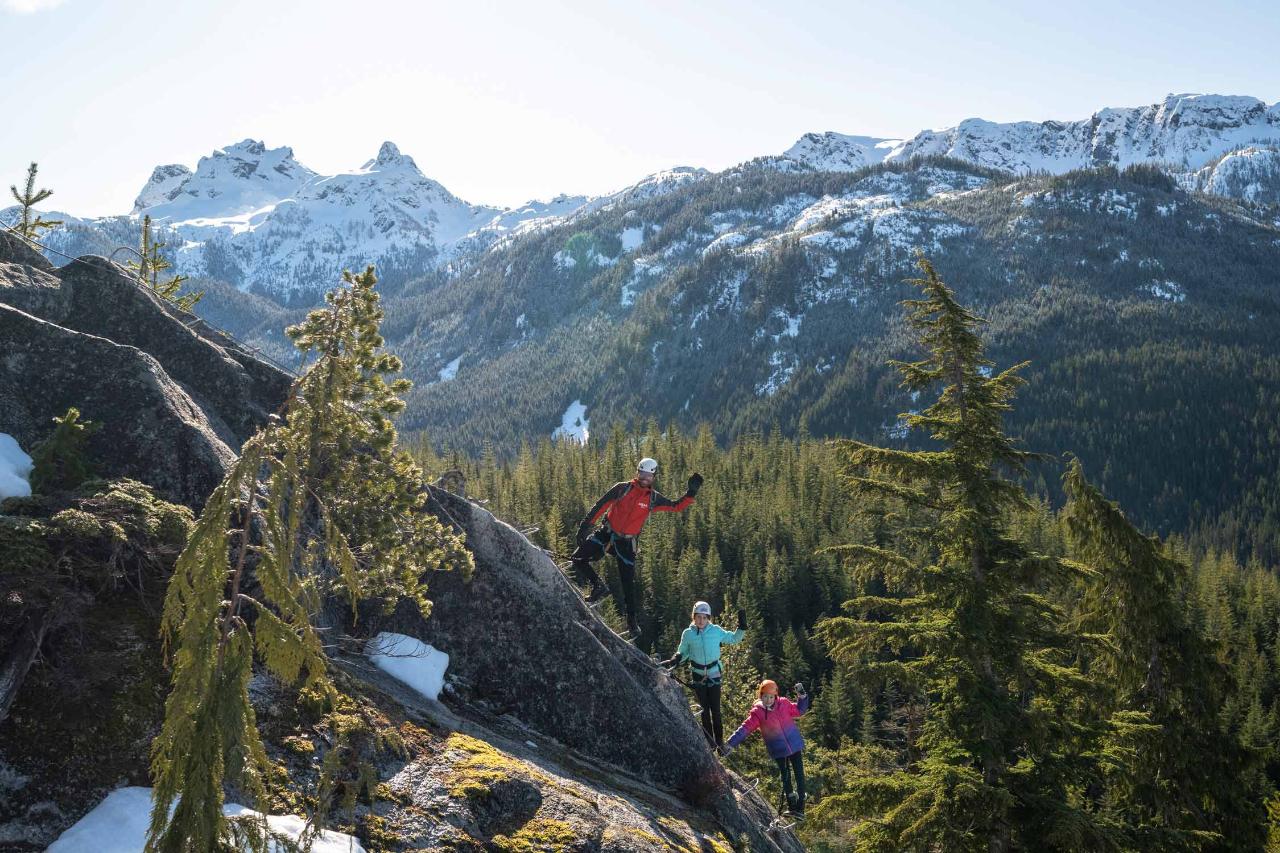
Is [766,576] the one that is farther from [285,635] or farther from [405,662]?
[285,635]

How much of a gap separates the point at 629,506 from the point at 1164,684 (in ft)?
40.8

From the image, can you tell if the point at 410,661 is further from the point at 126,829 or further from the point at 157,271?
the point at 157,271

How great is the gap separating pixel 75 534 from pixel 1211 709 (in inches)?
787

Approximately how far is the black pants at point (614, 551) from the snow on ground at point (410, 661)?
173 inches

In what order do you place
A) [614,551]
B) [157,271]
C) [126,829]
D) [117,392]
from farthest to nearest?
1. [157,271]
2. [614,551]
3. [117,392]
4. [126,829]

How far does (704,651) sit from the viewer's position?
12898 mm

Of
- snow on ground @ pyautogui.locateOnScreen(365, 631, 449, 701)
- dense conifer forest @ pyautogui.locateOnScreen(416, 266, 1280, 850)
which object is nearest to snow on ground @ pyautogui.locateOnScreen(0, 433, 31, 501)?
snow on ground @ pyautogui.locateOnScreen(365, 631, 449, 701)

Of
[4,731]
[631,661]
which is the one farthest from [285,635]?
[631,661]

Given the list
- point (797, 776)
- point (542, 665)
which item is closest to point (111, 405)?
point (542, 665)

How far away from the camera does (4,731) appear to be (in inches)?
226

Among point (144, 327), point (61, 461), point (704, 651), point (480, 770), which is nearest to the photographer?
point (61, 461)

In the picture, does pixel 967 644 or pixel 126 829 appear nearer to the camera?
pixel 126 829

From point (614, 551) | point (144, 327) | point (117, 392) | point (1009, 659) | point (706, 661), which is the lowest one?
point (1009, 659)

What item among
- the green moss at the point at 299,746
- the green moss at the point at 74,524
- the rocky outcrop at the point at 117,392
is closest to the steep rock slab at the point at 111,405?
the rocky outcrop at the point at 117,392
